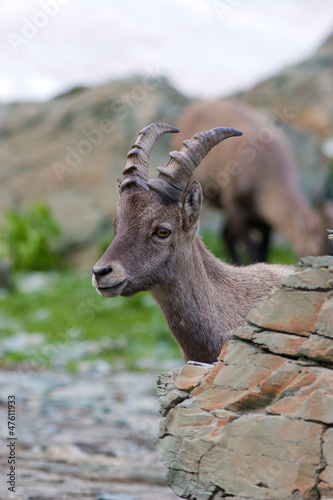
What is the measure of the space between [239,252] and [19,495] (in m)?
12.8

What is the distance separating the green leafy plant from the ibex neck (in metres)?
14.2

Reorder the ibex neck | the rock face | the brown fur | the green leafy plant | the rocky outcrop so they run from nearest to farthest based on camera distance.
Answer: the rock face → the brown fur → the ibex neck → the green leafy plant → the rocky outcrop

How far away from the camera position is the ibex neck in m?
5.70

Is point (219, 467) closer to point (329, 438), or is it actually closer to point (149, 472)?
point (329, 438)

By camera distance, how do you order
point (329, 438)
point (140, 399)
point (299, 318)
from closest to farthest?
point (329, 438)
point (299, 318)
point (140, 399)

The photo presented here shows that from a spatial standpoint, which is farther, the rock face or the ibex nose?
the ibex nose

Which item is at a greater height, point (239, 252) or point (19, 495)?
point (239, 252)

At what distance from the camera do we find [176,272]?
5.71 m

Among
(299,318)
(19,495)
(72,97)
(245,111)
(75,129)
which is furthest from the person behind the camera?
(72,97)

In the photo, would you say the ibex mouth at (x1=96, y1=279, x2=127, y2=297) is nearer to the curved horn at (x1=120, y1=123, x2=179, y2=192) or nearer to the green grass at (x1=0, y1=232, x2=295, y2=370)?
the curved horn at (x1=120, y1=123, x2=179, y2=192)

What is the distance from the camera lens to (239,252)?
60.1 ft

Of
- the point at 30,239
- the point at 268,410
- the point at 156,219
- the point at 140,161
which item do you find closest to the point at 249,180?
the point at 30,239

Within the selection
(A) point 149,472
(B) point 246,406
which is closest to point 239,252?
(A) point 149,472

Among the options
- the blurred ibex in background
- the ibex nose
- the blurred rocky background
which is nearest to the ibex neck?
the ibex nose
